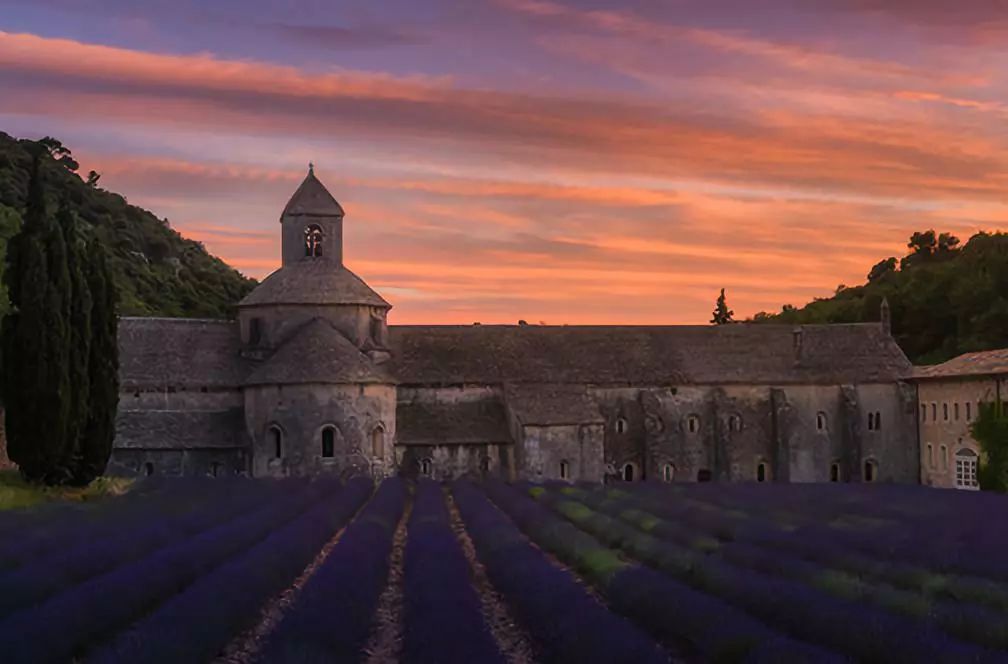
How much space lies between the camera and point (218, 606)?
51.4ft

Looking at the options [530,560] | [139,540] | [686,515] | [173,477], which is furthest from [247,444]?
[530,560]

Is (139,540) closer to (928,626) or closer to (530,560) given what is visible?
(530,560)

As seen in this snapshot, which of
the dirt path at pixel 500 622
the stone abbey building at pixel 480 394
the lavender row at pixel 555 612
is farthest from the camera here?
the stone abbey building at pixel 480 394

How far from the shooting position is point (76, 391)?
121ft

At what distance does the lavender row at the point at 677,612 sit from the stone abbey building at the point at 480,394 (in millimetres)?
27842

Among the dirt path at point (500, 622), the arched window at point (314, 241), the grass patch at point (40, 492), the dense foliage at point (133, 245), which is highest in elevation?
the dense foliage at point (133, 245)

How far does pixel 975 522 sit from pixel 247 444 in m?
30.5

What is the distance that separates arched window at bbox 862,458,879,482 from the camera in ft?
194

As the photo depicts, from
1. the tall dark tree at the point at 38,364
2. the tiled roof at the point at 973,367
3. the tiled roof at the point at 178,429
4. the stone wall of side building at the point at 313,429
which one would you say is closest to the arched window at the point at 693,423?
the tiled roof at the point at 973,367

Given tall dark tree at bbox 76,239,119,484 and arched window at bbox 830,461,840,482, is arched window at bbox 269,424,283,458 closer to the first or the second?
tall dark tree at bbox 76,239,119,484

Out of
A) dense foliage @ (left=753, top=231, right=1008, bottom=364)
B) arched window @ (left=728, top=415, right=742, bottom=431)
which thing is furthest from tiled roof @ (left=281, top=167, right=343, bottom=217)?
dense foliage @ (left=753, top=231, right=1008, bottom=364)

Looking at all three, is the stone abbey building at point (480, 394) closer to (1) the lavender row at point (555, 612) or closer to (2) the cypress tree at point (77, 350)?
(2) the cypress tree at point (77, 350)

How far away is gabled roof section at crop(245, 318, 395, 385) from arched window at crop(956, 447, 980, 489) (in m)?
21.7

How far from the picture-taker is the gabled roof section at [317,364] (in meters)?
51.1
